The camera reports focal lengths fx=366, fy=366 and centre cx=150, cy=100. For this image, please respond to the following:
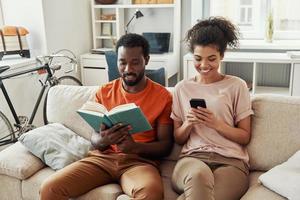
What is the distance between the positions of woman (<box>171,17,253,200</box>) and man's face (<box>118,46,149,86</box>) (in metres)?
0.21

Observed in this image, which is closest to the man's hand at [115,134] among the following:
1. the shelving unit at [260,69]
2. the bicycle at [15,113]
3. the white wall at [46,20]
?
the bicycle at [15,113]

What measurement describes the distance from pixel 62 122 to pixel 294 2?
303cm

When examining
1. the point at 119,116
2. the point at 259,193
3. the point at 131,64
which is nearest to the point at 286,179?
the point at 259,193

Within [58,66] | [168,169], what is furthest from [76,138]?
[58,66]

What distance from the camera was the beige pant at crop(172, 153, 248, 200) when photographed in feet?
4.82

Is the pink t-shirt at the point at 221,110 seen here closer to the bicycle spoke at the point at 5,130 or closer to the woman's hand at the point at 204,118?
the woman's hand at the point at 204,118

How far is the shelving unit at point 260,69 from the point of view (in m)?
3.50

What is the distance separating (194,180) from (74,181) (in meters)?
0.57

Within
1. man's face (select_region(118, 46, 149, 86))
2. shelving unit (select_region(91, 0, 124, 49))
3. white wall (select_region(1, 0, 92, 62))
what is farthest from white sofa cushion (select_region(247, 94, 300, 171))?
shelving unit (select_region(91, 0, 124, 49))

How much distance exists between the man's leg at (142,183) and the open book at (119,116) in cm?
19

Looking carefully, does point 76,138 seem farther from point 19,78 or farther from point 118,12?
point 118,12

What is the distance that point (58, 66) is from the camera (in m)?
3.28

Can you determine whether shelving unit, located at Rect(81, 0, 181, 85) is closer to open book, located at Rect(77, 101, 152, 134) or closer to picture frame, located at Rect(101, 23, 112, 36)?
picture frame, located at Rect(101, 23, 112, 36)

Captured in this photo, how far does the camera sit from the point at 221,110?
174 cm
